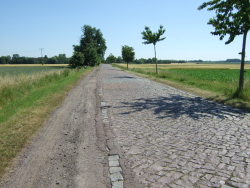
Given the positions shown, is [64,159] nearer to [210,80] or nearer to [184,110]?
[184,110]

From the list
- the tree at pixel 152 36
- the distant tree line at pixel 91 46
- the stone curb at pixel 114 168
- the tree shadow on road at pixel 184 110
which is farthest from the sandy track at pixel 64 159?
the distant tree line at pixel 91 46

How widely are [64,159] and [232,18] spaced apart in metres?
10.0

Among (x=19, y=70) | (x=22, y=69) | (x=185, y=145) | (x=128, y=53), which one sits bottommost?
(x=185, y=145)

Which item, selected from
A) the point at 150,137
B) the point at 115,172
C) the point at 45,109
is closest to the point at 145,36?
the point at 45,109

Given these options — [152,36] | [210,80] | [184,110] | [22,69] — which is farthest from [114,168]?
[22,69]

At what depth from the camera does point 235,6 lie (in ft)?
33.4

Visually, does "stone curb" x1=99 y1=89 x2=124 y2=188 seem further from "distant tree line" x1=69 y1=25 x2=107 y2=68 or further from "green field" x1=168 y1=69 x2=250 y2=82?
"distant tree line" x1=69 y1=25 x2=107 y2=68

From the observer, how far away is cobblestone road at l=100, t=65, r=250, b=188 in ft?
11.0

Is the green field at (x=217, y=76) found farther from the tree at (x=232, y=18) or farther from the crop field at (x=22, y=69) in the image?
the crop field at (x=22, y=69)

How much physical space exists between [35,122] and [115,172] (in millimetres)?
3845

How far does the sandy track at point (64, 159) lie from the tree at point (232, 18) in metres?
7.90

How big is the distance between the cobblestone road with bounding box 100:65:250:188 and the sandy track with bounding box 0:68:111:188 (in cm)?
57

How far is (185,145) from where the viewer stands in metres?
4.64

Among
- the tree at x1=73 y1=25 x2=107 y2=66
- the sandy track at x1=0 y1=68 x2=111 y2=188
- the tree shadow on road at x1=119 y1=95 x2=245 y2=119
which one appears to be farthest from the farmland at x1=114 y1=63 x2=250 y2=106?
the tree at x1=73 y1=25 x2=107 y2=66
